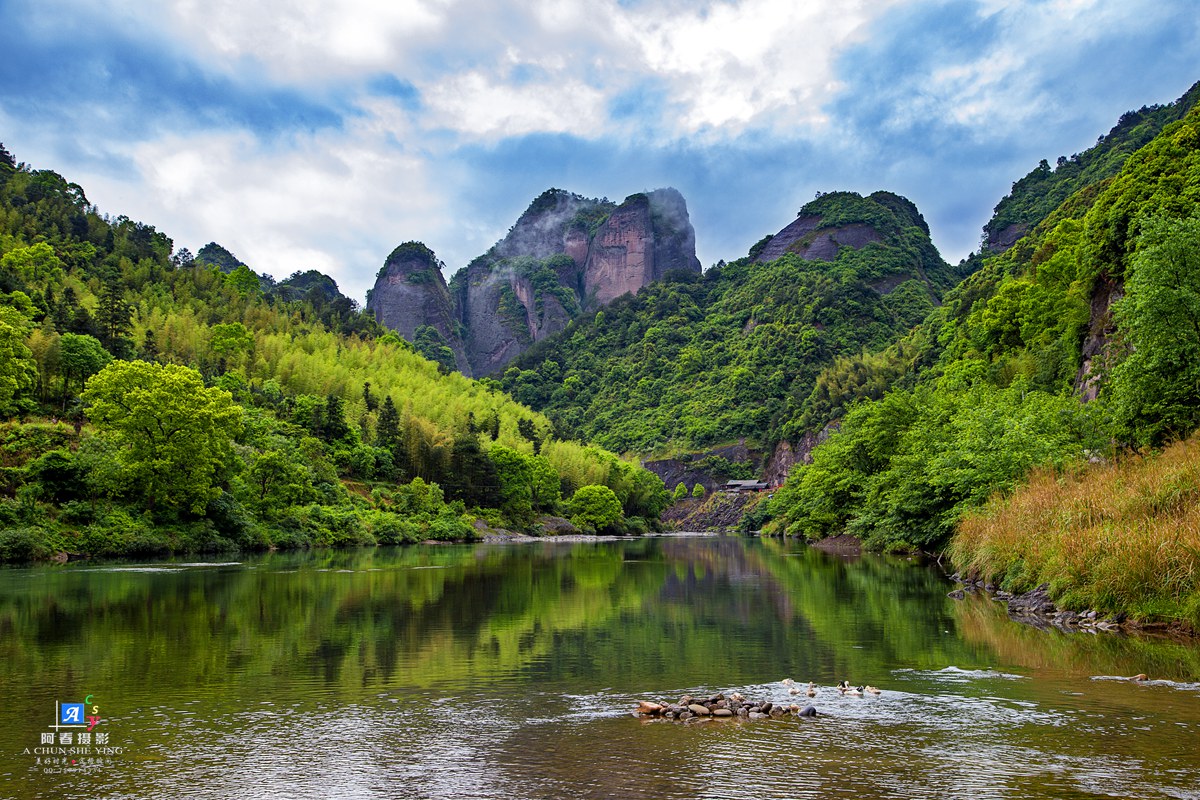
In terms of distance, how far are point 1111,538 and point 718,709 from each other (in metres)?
11.7

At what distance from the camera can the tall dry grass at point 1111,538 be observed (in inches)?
653

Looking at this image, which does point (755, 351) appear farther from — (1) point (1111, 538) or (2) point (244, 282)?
(1) point (1111, 538)

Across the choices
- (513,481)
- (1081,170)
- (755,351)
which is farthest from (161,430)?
(1081,170)

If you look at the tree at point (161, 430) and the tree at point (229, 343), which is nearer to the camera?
the tree at point (161, 430)

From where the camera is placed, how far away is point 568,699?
12516mm

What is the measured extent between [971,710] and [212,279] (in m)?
131

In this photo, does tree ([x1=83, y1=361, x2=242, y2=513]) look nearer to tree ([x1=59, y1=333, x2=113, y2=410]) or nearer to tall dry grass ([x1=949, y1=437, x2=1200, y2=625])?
tree ([x1=59, y1=333, x2=113, y2=410])

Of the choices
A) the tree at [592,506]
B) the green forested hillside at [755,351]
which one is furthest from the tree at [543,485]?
the green forested hillside at [755,351]

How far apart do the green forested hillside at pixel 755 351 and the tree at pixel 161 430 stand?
95921 mm

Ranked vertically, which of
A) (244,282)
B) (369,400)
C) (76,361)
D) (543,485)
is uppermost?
(244,282)

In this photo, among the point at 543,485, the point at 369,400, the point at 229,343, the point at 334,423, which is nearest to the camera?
the point at 334,423

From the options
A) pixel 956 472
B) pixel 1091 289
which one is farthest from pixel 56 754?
pixel 1091 289

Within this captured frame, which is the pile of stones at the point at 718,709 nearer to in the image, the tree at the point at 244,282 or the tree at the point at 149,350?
the tree at the point at 149,350

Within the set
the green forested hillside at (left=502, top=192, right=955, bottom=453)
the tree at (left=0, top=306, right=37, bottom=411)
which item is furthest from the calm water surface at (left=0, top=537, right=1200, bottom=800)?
the green forested hillside at (left=502, top=192, right=955, bottom=453)
